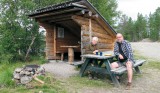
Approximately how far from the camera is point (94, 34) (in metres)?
10.6

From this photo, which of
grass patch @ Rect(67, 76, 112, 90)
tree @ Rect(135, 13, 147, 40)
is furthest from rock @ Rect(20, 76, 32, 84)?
tree @ Rect(135, 13, 147, 40)

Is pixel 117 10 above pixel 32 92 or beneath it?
above

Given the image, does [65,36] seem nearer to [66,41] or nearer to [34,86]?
[66,41]

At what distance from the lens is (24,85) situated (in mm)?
6195

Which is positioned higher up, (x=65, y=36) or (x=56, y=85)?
(x=65, y=36)

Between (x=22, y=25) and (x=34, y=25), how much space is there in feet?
2.48

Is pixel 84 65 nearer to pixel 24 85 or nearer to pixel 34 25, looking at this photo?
pixel 24 85

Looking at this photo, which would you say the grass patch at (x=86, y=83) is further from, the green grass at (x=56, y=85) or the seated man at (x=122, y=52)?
the seated man at (x=122, y=52)

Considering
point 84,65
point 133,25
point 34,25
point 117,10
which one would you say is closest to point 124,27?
point 133,25

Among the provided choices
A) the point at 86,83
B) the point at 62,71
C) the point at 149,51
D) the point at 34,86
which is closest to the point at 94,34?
the point at 62,71

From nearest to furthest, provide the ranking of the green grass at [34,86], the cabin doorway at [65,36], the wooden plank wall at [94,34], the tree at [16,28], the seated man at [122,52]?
→ the green grass at [34,86]
the seated man at [122,52]
the wooden plank wall at [94,34]
the cabin doorway at [65,36]
the tree at [16,28]

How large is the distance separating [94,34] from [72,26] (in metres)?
1.64

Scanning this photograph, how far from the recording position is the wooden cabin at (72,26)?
935 cm

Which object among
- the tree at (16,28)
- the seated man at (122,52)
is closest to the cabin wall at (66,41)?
the tree at (16,28)
